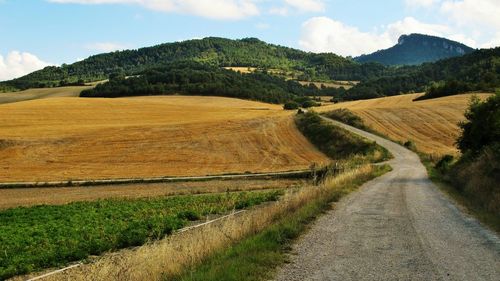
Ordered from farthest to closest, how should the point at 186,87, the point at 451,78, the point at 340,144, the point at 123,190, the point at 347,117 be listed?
the point at 186,87
the point at 451,78
the point at 347,117
the point at 340,144
the point at 123,190

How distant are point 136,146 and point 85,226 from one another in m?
45.2

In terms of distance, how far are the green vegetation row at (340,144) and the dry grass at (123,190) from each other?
16.3m

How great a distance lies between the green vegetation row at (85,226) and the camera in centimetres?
1541

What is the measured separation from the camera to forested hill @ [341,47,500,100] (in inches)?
4518

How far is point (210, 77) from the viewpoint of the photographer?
162 meters

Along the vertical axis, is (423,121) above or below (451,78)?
below

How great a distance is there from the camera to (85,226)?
21359 mm

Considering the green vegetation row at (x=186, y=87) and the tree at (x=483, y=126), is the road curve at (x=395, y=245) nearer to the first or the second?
the tree at (x=483, y=126)

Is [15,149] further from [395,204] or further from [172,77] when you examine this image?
[172,77]

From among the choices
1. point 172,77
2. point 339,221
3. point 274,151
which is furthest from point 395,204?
point 172,77

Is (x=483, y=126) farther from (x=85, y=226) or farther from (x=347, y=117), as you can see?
(x=347, y=117)

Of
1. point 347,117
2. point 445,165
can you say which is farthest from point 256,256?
point 347,117

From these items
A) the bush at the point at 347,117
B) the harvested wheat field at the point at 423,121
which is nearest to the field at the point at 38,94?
the bush at the point at 347,117

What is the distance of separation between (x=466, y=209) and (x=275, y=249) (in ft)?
39.4
